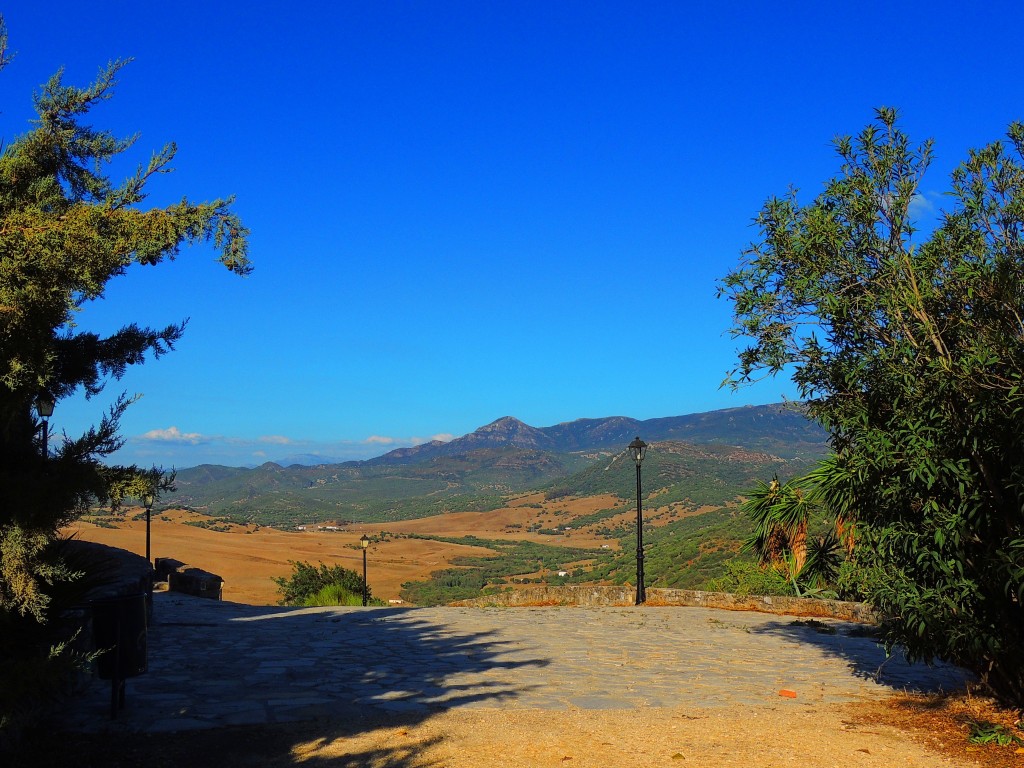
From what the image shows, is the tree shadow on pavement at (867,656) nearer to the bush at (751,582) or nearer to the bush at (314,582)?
the bush at (751,582)

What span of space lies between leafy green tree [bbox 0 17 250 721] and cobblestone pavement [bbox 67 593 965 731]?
2.28 m

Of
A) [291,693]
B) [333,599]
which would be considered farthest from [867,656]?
[333,599]

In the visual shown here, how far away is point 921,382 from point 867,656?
5029 millimetres

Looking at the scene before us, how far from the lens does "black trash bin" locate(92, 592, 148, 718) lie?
6.46 meters

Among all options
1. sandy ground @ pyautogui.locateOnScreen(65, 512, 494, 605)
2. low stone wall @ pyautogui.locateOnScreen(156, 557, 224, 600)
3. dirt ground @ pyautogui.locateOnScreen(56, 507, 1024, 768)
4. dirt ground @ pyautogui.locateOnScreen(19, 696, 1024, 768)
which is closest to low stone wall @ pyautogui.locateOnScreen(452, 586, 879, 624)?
low stone wall @ pyautogui.locateOnScreen(156, 557, 224, 600)

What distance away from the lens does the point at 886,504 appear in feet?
22.9

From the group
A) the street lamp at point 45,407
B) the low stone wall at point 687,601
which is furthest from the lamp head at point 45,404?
the low stone wall at point 687,601

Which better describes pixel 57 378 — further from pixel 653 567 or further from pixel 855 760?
pixel 653 567

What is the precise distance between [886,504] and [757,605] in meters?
9.11

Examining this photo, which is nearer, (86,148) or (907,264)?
(86,148)

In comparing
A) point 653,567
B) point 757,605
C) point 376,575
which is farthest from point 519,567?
point 757,605

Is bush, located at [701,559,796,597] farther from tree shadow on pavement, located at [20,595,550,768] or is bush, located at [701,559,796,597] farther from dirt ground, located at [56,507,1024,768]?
dirt ground, located at [56,507,1024,768]

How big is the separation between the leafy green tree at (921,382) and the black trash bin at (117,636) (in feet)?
18.7

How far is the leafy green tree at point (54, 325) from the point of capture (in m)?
4.76
